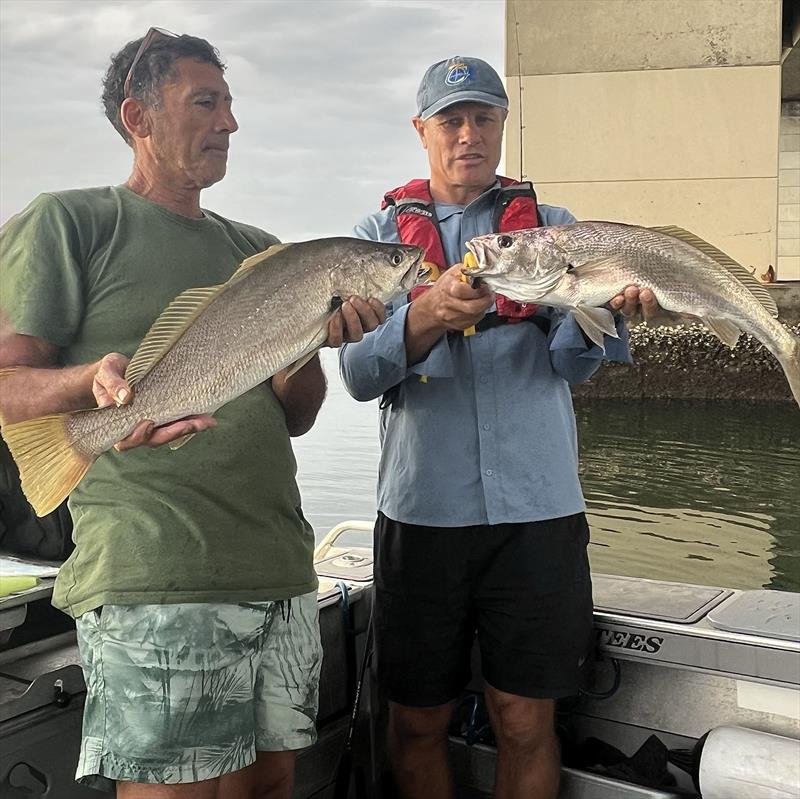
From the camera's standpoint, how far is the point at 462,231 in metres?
2.84

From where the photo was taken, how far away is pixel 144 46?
2.14 metres

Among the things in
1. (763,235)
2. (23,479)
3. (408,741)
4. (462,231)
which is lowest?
(408,741)

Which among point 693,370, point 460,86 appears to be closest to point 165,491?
point 460,86

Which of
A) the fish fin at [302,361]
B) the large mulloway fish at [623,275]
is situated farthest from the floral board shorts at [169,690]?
the large mulloway fish at [623,275]

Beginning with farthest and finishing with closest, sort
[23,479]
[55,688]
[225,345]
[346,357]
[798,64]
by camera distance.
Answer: [798,64]
[346,357]
[55,688]
[225,345]
[23,479]

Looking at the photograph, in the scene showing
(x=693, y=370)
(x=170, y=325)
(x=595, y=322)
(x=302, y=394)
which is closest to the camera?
(x=170, y=325)

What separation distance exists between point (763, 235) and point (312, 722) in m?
18.7

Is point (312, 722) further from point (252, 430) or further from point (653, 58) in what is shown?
point (653, 58)

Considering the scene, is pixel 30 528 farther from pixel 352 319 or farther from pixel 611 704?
pixel 611 704

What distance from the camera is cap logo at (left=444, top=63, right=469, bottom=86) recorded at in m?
2.73

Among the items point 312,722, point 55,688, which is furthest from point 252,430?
point 55,688

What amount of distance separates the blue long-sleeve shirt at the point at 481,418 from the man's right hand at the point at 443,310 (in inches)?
1.5

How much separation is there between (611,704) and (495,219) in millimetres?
1582

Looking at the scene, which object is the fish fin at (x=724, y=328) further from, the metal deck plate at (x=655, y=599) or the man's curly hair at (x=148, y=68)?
the man's curly hair at (x=148, y=68)
